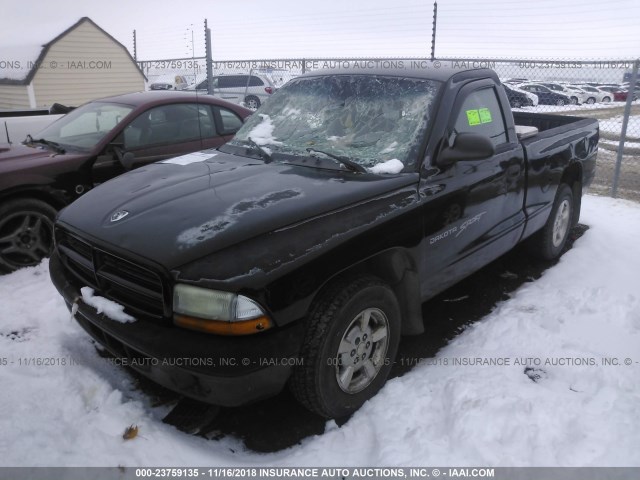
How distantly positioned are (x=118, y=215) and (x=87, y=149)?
2.57 metres

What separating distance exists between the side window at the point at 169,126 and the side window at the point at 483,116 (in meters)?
3.15

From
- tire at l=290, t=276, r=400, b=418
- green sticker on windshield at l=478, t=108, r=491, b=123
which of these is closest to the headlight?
tire at l=290, t=276, r=400, b=418

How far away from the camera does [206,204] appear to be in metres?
2.68

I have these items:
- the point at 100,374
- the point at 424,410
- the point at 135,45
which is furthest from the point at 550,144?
the point at 135,45

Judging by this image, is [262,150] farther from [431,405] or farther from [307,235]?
[431,405]

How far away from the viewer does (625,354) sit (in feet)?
10.8

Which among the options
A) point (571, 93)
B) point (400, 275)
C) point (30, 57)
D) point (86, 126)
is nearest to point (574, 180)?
point (400, 275)

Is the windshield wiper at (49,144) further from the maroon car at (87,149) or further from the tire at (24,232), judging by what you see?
the tire at (24,232)

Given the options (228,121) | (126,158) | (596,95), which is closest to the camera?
(126,158)

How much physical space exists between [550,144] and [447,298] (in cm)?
161

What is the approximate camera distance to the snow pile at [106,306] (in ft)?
8.12

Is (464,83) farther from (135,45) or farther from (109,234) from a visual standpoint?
(135,45)

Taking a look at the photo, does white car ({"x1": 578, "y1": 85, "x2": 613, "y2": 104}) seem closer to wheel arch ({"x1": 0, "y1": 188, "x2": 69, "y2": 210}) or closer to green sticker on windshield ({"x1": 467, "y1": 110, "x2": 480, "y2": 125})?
green sticker on windshield ({"x1": 467, "y1": 110, "x2": 480, "y2": 125})

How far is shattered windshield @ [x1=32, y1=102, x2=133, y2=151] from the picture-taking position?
5.03 metres
